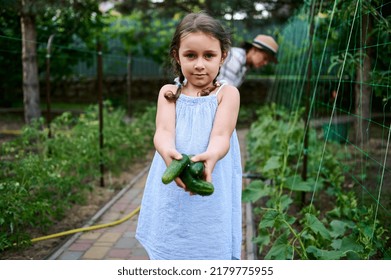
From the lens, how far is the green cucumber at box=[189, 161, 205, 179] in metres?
1.66

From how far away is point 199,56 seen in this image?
1.84 meters

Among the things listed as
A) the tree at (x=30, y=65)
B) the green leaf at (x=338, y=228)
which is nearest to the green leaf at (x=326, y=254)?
the green leaf at (x=338, y=228)

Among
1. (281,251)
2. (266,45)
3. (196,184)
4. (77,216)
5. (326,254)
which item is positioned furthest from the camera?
(266,45)

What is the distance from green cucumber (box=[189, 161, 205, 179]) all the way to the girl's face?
368mm

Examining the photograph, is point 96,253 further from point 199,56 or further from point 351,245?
point 199,56

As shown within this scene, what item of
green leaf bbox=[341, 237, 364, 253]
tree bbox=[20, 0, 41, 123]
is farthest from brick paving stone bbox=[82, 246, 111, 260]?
tree bbox=[20, 0, 41, 123]

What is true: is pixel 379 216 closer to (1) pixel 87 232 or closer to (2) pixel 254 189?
(2) pixel 254 189

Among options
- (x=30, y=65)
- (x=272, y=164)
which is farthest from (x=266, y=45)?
(x=30, y=65)

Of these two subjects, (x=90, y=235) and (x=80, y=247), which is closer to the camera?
(x=80, y=247)

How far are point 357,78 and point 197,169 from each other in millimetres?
4493

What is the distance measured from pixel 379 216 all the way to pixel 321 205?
3.45 feet

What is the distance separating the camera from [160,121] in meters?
1.92

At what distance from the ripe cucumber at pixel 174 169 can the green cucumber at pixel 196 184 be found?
1.1 inches
